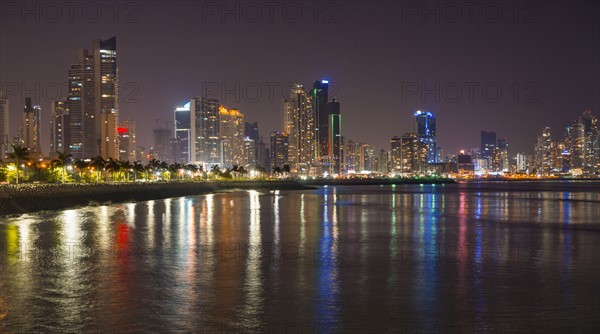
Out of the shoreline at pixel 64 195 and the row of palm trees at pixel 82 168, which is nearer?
the shoreline at pixel 64 195

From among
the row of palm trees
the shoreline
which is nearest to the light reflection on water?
the shoreline

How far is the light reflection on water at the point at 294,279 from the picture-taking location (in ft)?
48.1

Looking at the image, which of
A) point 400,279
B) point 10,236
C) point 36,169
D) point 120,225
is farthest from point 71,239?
point 36,169

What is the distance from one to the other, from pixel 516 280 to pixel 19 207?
145 feet

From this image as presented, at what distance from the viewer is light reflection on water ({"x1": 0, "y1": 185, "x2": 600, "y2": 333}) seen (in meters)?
14.7

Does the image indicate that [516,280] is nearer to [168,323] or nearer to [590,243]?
[168,323]

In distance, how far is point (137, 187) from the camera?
3711 inches

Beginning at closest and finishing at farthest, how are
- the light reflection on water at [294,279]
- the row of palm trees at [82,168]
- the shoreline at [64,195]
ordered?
the light reflection on water at [294,279] → the shoreline at [64,195] → the row of palm trees at [82,168]

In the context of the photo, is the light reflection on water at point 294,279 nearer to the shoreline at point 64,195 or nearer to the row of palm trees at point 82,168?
the shoreline at point 64,195

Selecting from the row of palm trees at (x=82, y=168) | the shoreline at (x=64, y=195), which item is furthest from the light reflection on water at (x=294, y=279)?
the row of palm trees at (x=82, y=168)

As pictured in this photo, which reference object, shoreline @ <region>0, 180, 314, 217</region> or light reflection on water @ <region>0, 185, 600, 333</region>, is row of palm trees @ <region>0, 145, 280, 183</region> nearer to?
shoreline @ <region>0, 180, 314, 217</region>

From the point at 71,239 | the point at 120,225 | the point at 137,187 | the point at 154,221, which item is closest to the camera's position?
the point at 71,239

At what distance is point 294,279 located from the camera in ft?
66.4

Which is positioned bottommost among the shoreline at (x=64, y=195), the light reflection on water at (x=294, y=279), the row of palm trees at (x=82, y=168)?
the light reflection on water at (x=294, y=279)
